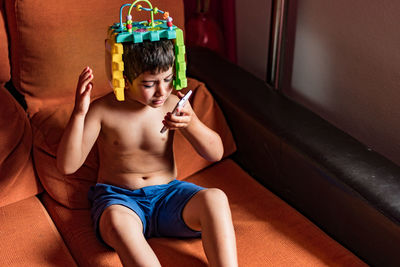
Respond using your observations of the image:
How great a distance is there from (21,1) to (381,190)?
1.05 m

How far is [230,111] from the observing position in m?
1.59

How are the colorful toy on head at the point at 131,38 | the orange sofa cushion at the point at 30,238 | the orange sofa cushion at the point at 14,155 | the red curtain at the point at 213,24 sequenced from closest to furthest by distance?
the colorful toy on head at the point at 131,38, the orange sofa cushion at the point at 30,238, the orange sofa cushion at the point at 14,155, the red curtain at the point at 213,24

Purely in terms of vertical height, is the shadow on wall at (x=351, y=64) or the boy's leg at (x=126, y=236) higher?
the shadow on wall at (x=351, y=64)

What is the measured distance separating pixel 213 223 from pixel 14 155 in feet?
1.97

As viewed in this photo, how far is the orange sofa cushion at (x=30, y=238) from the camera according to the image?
1.23 meters

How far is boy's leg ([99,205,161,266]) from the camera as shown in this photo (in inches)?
44.6

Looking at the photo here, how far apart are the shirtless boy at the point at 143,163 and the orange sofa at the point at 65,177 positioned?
77mm

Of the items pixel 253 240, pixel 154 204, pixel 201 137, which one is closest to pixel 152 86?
pixel 201 137

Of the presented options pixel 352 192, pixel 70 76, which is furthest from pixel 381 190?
pixel 70 76

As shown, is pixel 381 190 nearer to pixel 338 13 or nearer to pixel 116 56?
pixel 338 13

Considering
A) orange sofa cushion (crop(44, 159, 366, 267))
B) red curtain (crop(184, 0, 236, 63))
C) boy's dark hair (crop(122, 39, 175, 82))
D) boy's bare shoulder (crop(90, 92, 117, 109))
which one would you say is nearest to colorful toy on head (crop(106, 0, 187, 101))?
boy's dark hair (crop(122, 39, 175, 82))

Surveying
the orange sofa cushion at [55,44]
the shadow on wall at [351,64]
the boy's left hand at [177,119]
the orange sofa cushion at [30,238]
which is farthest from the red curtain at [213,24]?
the orange sofa cushion at [30,238]

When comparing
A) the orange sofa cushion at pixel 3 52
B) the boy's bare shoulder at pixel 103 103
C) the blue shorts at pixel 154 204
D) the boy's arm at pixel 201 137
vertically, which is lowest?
the blue shorts at pixel 154 204

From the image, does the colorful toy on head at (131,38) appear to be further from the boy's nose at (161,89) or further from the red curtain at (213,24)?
the red curtain at (213,24)
